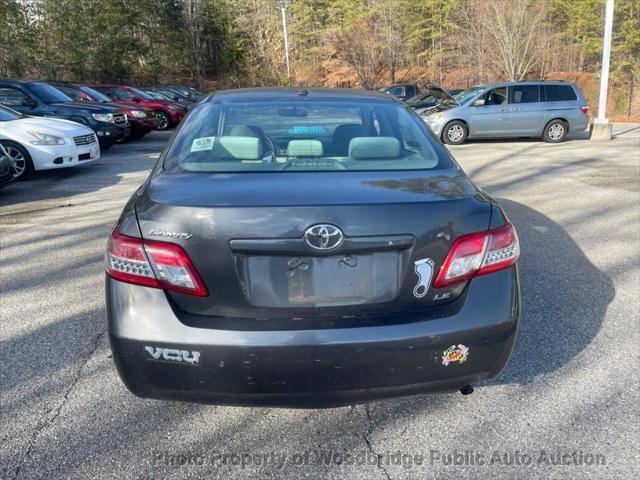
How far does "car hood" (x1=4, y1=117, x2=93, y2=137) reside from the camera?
8867 millimetres

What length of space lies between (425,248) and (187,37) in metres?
48.5

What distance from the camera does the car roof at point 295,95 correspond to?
10.8 feet

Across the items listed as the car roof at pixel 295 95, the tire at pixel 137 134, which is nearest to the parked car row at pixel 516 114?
the tire at pixel 137 134

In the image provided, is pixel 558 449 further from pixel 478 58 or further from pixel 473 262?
pixel 478 58

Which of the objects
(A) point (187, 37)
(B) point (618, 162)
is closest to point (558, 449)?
(B) point (618, 162)

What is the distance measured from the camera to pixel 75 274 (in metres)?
4.65

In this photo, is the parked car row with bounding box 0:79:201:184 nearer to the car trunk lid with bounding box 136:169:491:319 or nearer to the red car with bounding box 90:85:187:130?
the red car with bounding box 90:85:187:130

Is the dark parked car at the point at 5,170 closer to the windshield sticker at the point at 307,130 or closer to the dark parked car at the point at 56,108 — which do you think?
the dark parked car at the point at 56,108

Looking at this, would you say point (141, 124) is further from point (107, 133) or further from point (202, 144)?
point (202, 144)

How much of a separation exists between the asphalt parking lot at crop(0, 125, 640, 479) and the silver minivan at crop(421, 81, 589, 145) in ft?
34.7

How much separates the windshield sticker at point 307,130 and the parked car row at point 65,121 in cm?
525

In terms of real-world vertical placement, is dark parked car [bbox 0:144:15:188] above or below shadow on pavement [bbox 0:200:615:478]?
above

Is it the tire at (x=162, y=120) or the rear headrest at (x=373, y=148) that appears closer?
the rear headrest at (x=373, y=148)

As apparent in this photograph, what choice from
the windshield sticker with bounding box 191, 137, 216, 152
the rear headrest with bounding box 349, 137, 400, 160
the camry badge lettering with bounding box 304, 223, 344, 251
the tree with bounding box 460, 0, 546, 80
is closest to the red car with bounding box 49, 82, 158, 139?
the windshield sticker with bounding box 191, 137, 216, 152
